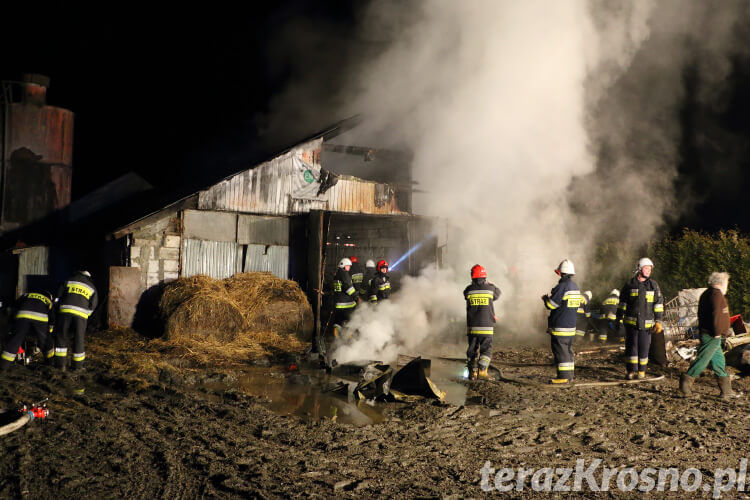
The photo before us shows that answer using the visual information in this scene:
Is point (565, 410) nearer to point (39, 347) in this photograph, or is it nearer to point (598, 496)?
point (598, 496)

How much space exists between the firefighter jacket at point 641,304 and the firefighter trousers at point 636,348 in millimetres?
118

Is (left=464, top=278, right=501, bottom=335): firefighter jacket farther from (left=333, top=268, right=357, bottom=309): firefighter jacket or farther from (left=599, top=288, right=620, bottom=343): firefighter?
(left=599, top=288, right=620, bottom=343): firefighter

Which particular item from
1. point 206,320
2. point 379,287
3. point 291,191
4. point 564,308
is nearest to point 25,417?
point 206,320

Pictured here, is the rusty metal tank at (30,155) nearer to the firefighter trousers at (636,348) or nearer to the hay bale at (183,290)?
the hay bale at (183,290)

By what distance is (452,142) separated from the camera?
12906 millimetres

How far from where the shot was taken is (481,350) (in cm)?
901

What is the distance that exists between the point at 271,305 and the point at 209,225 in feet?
10.3

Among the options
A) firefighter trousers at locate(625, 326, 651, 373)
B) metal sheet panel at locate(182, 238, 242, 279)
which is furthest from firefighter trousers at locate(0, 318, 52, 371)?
firefighter trousers at locate(625, 326, 651, 373)

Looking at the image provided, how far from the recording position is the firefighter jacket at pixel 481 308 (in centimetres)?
895

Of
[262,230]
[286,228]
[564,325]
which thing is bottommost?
[564,325]

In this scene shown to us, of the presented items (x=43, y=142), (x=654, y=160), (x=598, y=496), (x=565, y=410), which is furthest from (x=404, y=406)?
(x=43, y=142)

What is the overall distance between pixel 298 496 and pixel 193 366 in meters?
6.30

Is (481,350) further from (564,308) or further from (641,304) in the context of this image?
(641,304)

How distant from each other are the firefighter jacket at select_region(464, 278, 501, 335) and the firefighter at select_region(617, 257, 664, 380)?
2254mm
